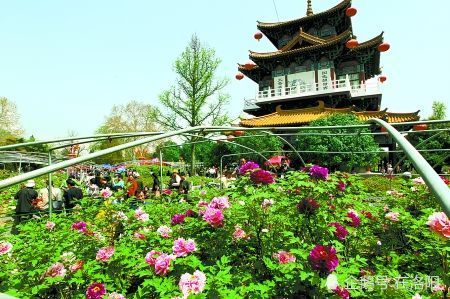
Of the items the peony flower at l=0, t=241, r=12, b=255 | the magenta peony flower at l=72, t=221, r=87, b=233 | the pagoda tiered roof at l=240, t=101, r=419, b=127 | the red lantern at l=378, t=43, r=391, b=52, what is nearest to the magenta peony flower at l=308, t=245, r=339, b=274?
the magenta peony flower at l=72, t=221, r=87, b=233

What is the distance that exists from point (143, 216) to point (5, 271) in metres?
1.09

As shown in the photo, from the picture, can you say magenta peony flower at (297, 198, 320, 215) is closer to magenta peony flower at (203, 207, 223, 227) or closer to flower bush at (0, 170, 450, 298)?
flower bush at (0, 170, 450, 298)

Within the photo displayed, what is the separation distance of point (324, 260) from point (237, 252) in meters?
0.85

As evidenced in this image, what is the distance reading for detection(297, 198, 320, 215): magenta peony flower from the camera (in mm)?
2291

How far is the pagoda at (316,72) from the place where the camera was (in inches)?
926

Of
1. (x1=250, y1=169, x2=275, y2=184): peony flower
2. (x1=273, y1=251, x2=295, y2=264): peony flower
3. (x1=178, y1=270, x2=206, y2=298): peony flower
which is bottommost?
(x1=273, y1=251, x2=295, y2=264): peony flower

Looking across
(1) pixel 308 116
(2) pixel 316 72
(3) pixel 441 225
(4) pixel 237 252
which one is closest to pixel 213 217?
(4) pixel 237 252

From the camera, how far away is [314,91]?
24.3 meters

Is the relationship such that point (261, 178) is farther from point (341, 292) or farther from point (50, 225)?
point (50, 225)

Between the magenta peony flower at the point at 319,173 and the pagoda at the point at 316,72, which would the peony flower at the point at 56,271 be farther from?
the pagoda at the point at 316,72

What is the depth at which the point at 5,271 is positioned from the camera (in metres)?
2.28

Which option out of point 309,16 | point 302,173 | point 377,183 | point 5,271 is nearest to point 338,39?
point 309,16

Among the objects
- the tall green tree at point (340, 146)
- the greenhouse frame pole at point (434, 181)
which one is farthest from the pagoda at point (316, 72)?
the greenhouse frame pole at point (434, 181)

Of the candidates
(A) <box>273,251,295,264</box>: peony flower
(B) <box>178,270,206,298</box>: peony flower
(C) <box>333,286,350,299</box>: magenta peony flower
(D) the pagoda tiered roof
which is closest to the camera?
(B) <box>178,270,206,298</box>: peony flower
